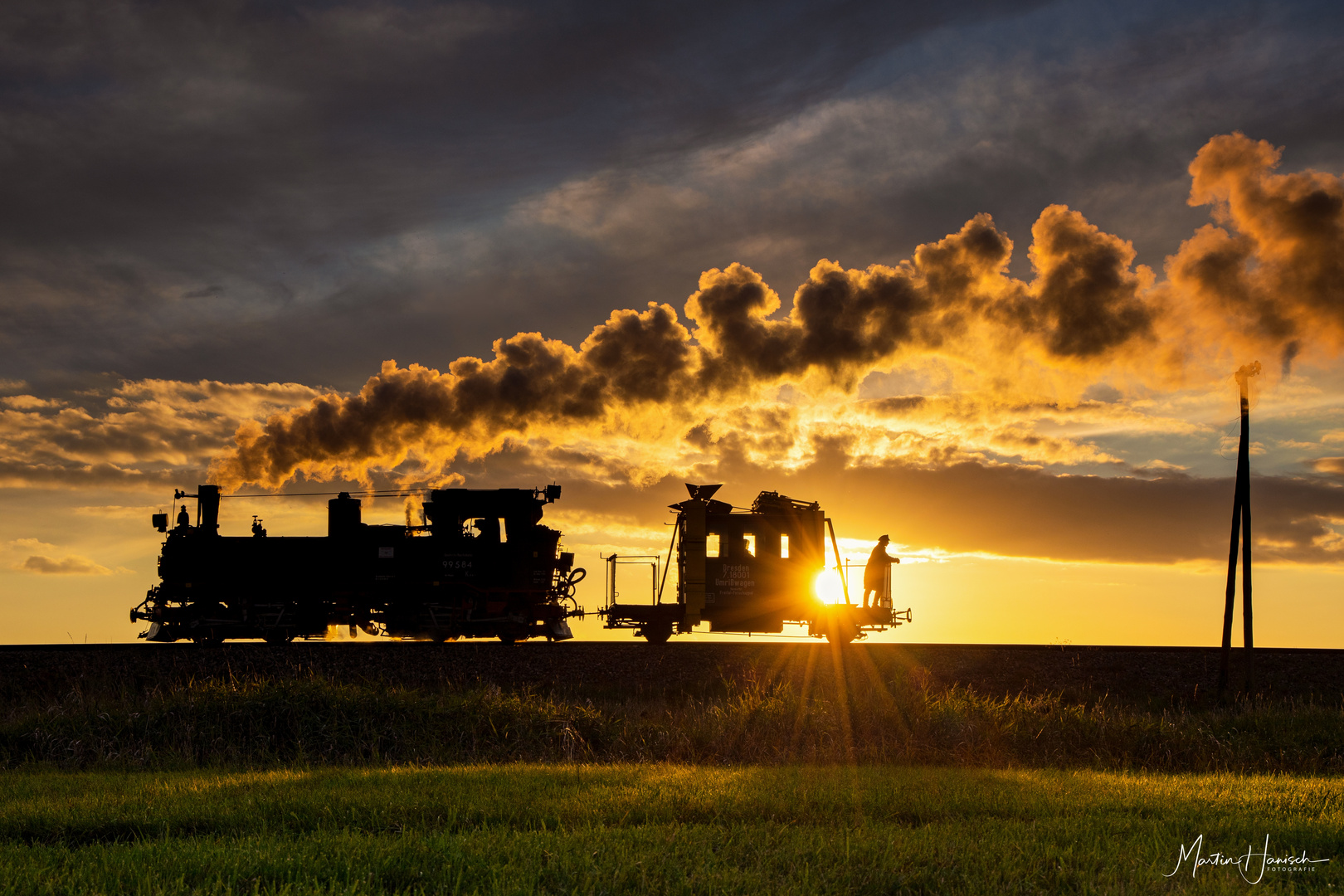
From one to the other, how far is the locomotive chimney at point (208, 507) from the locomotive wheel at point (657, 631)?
436 inches

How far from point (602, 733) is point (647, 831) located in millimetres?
6017

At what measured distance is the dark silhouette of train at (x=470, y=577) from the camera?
20.5 meters

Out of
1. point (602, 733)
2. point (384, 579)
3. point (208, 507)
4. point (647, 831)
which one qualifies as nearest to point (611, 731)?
point (602, 733)

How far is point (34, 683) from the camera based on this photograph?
15695mm

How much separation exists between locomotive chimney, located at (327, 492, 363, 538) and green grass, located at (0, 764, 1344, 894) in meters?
12.6

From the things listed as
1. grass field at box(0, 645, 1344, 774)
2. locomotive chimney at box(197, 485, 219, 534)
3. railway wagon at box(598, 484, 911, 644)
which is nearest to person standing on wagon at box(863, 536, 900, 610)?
railway wagon at box(598, 484, 911, 644)

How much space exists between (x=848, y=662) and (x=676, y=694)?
10.4 feet

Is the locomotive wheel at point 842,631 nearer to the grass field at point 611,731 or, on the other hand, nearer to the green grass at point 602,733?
the grass field at point 611,731

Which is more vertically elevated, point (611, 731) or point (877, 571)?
point (877, 571)

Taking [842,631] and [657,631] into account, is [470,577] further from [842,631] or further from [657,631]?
[842,631]

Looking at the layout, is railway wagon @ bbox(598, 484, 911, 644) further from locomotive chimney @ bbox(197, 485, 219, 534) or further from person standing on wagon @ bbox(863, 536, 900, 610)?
locomotive chimney @ bbox(197, 485, 219, 534)

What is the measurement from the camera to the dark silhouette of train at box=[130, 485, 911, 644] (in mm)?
20453

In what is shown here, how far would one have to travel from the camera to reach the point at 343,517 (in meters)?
22.4

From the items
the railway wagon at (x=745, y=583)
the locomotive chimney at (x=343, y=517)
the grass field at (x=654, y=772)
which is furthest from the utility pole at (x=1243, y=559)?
the locomotive chimney at (x=343, y=517)
